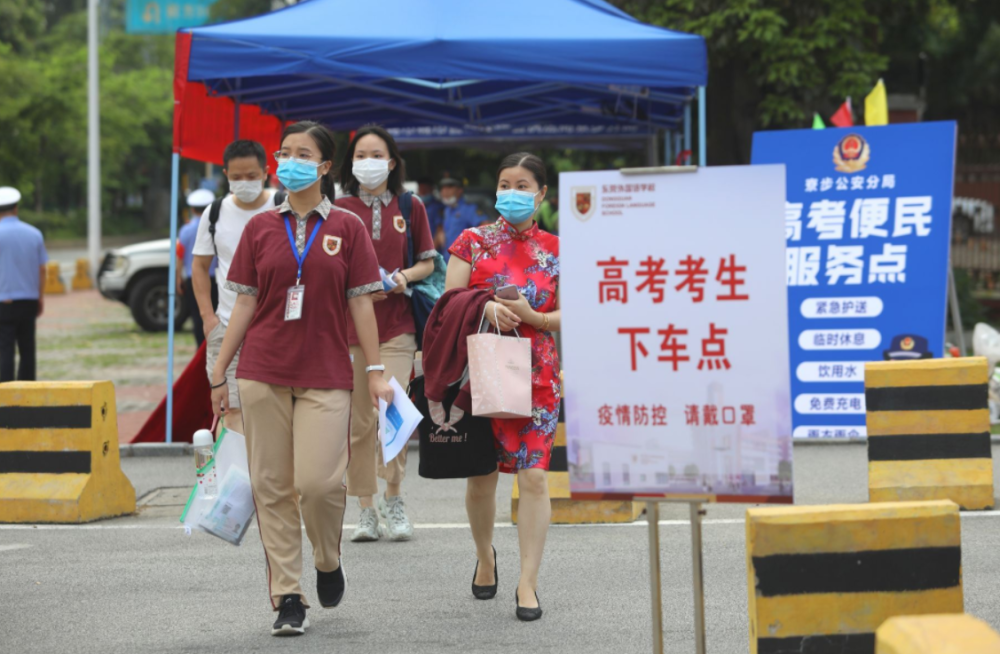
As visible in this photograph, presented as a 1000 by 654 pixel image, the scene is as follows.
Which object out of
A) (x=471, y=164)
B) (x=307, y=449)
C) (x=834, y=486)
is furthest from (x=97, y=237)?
(x=307, y=449)

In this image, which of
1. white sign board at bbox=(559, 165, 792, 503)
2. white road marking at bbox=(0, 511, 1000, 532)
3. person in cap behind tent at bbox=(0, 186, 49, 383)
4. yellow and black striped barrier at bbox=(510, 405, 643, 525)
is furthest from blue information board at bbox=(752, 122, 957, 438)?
person in cap behind tent at bbox=(0, 186, 49, 383)

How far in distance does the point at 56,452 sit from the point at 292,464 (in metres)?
2.96

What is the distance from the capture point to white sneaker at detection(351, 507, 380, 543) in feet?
22.1

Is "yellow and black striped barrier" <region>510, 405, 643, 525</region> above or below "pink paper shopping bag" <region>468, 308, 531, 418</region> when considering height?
below

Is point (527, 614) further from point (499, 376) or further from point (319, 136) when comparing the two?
point (319, 136)

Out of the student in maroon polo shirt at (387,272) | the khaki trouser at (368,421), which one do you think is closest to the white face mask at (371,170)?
the student in maroon polo shirt at (387,272)

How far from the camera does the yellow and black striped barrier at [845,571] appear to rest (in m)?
3.97

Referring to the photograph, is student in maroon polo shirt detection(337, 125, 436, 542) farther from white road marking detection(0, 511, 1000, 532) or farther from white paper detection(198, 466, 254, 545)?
white paper detection(198, 466, 254, 545)

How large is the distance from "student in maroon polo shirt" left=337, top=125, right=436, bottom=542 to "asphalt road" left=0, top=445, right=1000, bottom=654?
0.22 m

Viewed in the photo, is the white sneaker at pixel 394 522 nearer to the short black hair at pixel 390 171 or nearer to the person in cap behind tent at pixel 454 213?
the short black hair at pixel 390 171

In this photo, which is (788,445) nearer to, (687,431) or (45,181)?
(687,431)

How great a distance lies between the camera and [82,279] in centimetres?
3169

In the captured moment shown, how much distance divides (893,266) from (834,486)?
87.1 inches

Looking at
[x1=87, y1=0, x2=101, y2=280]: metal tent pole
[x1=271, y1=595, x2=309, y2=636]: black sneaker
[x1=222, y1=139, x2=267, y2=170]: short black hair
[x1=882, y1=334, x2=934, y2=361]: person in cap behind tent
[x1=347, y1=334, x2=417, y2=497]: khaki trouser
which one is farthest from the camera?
[x1=87, y1=0, x2=101, y2=280]: metal tent pole
